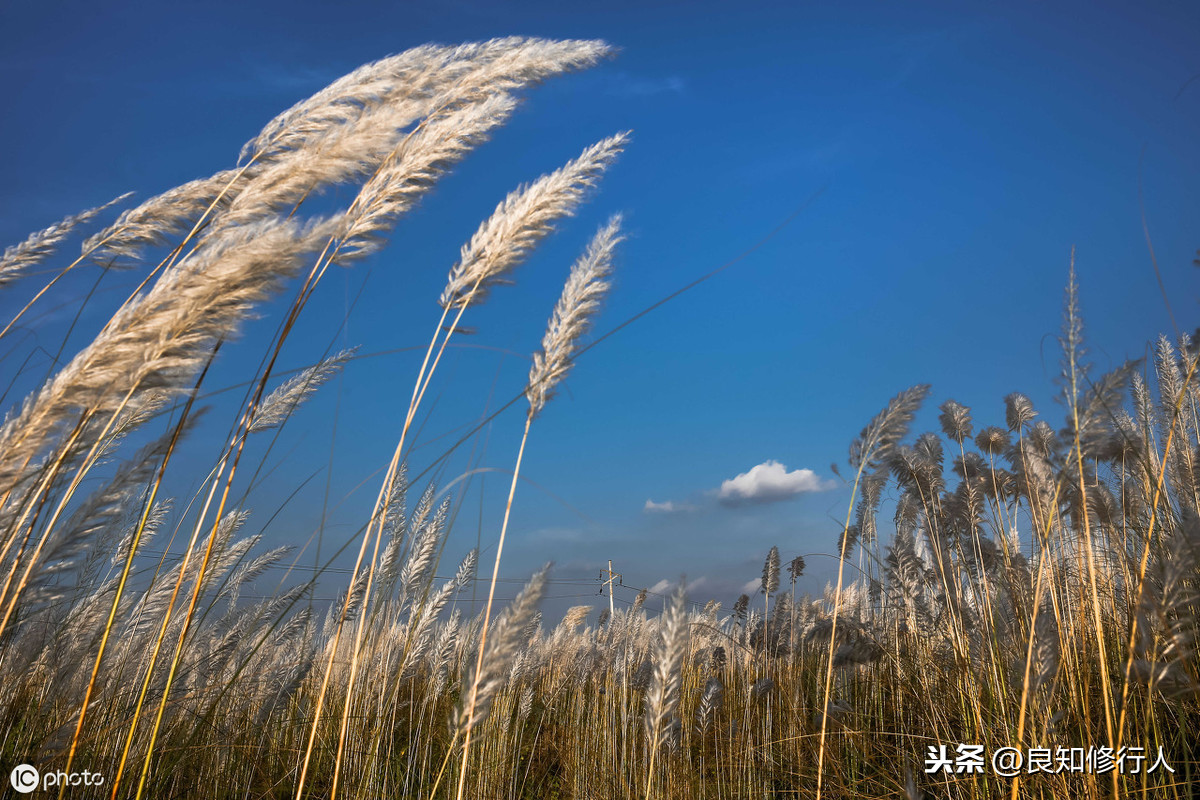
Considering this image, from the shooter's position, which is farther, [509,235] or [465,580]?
[465,580]

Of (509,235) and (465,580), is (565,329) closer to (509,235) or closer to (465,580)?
(509,235)

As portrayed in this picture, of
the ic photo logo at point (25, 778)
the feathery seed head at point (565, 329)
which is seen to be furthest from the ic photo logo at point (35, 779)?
the feathery seed head at point (565, 329)

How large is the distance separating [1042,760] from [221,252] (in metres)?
2.85

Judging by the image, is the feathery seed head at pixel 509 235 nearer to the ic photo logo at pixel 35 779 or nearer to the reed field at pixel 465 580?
the reed field at pixel 465 580

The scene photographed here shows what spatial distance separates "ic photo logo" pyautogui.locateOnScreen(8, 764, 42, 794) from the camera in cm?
190

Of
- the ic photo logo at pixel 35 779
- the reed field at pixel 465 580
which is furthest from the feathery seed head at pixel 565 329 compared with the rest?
the ic photo logo at pixel 35 779

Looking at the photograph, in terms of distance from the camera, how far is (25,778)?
6.39 ft

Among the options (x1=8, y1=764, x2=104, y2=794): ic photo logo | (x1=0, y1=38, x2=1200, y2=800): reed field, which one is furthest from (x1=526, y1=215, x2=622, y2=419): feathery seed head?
(x1=8, y1=764, x2=104, y2=794): ic photo logo

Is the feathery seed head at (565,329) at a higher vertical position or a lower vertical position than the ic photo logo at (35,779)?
higher

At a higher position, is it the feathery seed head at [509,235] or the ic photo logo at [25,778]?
the feathery seed head at [509,235]

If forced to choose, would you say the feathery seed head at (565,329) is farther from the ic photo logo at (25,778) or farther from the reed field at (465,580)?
the ic photo logo at (25,778)

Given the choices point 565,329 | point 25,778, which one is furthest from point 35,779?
point 565,329

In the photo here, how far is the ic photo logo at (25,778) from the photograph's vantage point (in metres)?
1.90

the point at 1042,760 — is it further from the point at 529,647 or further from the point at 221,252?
the point at 529,647
